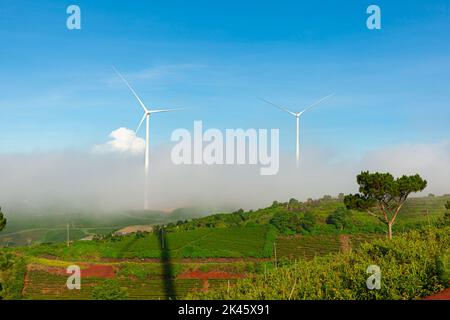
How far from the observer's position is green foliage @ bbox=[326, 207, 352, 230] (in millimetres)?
137125

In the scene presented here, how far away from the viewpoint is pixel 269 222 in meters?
150

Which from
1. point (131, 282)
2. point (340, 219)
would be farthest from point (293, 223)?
point (131, 282)

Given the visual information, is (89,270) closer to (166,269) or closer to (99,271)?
(99,271)

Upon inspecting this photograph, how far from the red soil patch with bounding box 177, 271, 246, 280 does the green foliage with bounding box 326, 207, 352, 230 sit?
173 feet

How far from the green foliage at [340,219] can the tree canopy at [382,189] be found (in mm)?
86372

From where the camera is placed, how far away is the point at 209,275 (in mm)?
96375

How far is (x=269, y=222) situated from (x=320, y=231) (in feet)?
71.8

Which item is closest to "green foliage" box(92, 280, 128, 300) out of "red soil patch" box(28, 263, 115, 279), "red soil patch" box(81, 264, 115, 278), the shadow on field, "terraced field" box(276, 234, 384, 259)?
the shadow on field

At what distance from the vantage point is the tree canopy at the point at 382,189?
2010 inches

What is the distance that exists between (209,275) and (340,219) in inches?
2387

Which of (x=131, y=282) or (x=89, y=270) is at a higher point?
(x=89, y=270)

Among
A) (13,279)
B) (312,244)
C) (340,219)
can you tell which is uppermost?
(340,219)
